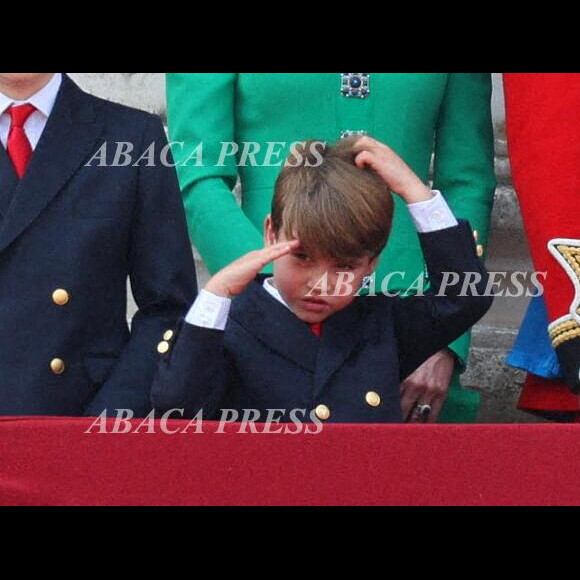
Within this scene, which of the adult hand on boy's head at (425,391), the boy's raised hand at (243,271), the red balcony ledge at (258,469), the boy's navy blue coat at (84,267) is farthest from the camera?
the adult hand on boy's head at (425,391)

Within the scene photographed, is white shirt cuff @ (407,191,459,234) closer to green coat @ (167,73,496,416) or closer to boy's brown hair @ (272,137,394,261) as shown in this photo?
boy's brown hair @ (272,137,394,261)

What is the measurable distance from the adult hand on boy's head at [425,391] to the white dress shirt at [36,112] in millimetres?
604

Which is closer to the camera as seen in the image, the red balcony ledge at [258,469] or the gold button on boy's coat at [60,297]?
the red balcony ledge at [258,469]

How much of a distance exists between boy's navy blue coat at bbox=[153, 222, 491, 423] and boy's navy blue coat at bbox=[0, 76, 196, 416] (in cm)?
10

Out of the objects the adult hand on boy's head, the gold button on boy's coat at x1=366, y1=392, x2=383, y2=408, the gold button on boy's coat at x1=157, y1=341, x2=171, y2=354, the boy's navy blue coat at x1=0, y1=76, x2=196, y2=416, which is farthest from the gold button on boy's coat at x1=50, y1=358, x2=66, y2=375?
the adult hand on boy's head

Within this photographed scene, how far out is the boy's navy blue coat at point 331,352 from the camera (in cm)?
183

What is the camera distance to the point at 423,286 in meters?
2.11

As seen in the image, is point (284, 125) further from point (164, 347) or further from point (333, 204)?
point (164, 347)

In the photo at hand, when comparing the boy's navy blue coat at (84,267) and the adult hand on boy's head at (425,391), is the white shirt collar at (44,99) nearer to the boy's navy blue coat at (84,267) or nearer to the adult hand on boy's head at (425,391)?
the boy's navy blue coat at (84,267)

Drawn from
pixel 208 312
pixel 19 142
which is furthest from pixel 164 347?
pixel 19 142

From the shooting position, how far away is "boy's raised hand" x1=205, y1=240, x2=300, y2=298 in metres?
1.71

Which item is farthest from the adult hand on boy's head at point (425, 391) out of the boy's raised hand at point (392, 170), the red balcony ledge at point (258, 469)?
the red balcony ledge at point (258, 469)

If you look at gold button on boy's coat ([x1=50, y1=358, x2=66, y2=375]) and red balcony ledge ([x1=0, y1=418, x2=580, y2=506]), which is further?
gold button on boy's coat ([x1=50, y1=358, x2=66, y2=375])
